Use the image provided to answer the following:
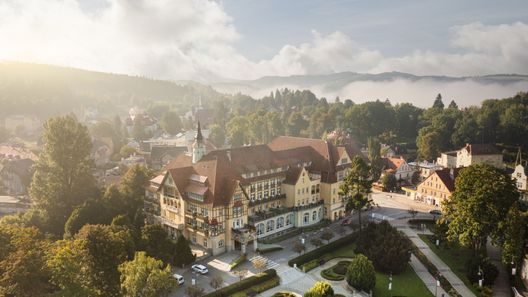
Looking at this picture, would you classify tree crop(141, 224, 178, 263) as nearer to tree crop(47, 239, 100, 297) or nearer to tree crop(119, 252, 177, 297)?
tree crop(119, 252, 177, 297)

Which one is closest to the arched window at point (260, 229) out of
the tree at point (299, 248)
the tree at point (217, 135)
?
the tree at point (299, 248)

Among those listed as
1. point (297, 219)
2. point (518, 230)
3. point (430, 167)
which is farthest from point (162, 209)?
point (430, 167)

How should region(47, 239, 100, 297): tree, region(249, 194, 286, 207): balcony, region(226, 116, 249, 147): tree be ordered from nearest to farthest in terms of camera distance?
region(47, 239, 100, 297): tree → region(249, 194, 286, 207): balcony → region(226, 116, 249, 147): tree

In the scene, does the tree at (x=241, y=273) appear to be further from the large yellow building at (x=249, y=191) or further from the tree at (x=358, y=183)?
the tree at (x=358, y=183)

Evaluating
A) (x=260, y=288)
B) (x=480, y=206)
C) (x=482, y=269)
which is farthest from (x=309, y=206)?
(x=482, y=269)

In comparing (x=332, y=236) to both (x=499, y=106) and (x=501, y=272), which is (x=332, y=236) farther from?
(x=499, y=106)

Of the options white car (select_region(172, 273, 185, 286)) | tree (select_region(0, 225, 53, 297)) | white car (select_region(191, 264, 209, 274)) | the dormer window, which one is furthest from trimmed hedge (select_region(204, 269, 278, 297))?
tree (select_region(0, 225, 53, 297))
